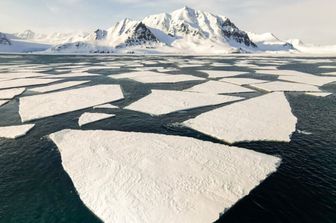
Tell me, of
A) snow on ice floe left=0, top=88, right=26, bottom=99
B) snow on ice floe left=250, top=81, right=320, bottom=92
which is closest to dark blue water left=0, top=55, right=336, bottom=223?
→ snow on ice floe left=0, top=88, right=26, bottom=99

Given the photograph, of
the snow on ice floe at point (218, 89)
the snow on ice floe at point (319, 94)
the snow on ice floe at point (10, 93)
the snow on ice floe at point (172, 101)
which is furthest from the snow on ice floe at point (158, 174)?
the snow on ice floe at point (319, 94)

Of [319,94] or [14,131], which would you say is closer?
[14,131]

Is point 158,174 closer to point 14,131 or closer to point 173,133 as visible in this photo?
point 173,133

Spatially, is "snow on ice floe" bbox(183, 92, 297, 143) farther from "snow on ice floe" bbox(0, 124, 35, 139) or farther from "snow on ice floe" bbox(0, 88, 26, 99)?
A: "snow on ice floe" bbox(0, 88, 26, 99)

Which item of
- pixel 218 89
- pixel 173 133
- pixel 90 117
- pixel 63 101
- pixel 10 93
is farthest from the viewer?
pixel 218 89

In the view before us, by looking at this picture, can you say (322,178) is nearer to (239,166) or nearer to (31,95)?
(239,166)

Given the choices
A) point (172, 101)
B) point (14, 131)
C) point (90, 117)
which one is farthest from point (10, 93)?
point (172, 101)

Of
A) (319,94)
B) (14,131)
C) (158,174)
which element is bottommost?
(14,131)

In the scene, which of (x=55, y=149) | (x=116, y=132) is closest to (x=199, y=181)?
(x=116, y=132)
